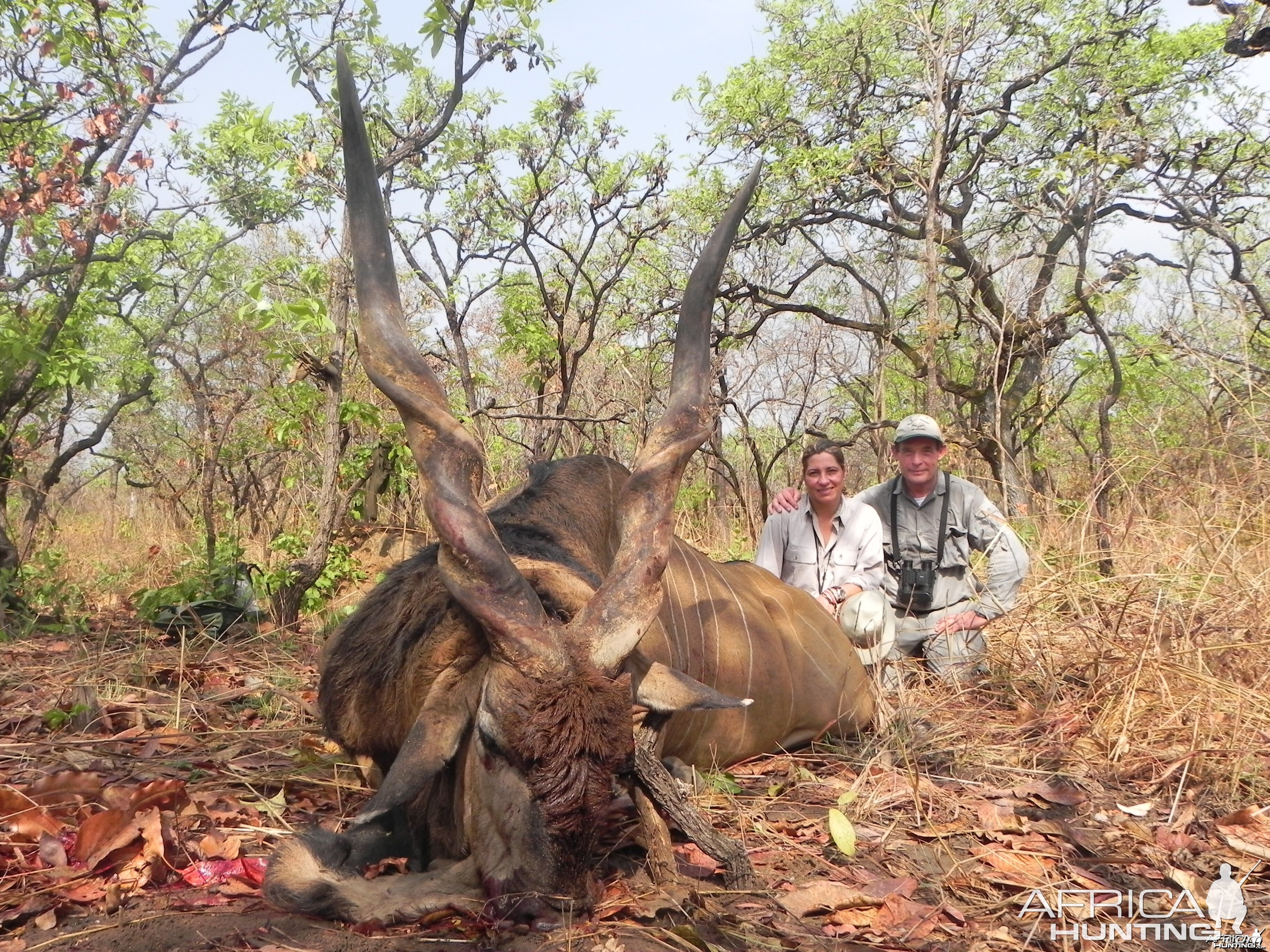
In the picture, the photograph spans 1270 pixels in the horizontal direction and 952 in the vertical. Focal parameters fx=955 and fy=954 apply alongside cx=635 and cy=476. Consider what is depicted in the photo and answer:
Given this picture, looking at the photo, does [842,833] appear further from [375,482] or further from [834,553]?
[375,482]

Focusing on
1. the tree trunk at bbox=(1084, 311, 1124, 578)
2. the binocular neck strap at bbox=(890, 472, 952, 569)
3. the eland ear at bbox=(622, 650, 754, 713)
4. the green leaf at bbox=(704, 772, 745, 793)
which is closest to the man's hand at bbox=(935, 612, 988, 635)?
the binocular neck strap at bbox=(890, 472, 952, 569)

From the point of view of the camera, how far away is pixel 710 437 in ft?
13.8

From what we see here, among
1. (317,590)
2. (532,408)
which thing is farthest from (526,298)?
(317,590)

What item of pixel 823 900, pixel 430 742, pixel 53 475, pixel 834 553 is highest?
pixel 53 475

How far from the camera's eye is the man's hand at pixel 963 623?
17.6ft

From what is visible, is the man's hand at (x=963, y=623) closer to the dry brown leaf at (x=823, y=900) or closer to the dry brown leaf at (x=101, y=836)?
the dry brown leaf at (x=823, y=900)

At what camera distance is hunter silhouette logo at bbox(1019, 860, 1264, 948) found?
2732 millimetres

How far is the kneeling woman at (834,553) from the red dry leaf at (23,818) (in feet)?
12.4

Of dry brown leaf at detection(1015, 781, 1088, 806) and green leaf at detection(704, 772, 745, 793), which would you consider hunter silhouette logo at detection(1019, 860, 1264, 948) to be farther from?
green leaf at detection(704, 772, 745, 793)

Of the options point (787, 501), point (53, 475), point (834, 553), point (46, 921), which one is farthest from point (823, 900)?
point (53, 475)

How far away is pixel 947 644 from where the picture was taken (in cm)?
536

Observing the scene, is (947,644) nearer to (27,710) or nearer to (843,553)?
(843,553)

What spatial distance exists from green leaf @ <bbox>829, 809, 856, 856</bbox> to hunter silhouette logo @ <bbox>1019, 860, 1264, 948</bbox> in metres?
0.58

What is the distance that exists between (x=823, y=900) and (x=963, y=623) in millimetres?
2885
